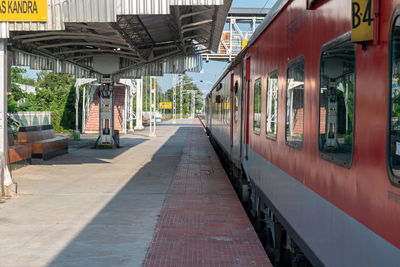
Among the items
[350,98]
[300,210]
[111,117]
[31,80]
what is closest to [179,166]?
[111,117]

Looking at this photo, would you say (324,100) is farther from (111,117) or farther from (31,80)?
(31,80)

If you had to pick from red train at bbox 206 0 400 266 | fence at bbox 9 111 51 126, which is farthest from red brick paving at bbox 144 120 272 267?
fence at bbox 9 111 51 126

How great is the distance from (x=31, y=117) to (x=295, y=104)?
85.4ft

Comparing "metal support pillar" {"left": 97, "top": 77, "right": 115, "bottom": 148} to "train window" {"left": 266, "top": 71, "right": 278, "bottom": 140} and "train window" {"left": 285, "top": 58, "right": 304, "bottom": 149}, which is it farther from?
"train window" {"left": 285, "top": 58, "right": 304, "bottom": 149}

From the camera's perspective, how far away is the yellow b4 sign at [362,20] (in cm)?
296

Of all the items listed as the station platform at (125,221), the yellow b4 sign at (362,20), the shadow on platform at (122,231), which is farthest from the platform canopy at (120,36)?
the yellow b4 sign at (362,20)

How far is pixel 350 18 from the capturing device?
3396 mm

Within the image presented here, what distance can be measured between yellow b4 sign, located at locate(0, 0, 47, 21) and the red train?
644 cm

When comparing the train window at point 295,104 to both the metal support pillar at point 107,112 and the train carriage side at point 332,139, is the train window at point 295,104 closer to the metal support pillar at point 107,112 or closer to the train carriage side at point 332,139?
the train carriage side at point 332,139

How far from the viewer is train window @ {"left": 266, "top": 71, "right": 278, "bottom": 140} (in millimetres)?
6469

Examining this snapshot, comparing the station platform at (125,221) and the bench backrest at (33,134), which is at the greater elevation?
the bench backrest at (33,134)

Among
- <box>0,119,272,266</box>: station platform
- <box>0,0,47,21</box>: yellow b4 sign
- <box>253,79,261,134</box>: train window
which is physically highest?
<box>0,0,47,21</box>: yellow b4 sign

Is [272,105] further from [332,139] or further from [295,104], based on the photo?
[332,139]

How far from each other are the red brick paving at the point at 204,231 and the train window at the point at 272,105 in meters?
1.56
